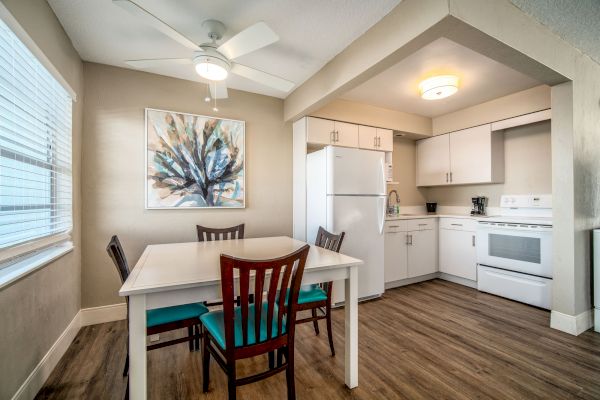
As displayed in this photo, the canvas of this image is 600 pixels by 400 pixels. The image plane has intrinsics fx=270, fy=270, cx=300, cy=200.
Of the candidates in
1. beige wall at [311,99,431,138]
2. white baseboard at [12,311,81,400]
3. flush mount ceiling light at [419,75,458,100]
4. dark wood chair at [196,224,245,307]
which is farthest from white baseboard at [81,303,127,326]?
flush mount ceiling light at [419,75,458,100]

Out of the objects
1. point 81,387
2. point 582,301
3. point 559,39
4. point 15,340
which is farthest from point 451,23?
point 81,387

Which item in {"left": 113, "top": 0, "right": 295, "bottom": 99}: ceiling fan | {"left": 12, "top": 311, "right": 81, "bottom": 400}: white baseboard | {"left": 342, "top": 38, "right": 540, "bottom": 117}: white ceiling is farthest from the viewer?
{"left": 342, "top": 38, "right": 540, "bottom": 117}: white ceiling

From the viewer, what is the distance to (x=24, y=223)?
1.60 m

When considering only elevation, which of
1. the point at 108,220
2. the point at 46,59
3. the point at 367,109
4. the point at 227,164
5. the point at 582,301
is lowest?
the point at 582,301

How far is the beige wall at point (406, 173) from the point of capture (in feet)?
14.7

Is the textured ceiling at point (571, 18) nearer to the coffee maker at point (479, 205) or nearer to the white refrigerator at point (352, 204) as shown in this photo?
the white refrigerator at point (352, 204)

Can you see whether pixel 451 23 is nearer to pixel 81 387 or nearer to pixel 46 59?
pixel 46 59

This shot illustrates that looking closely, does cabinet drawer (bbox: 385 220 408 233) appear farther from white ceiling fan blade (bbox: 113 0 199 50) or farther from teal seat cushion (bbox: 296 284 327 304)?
white ceiling fan blade (bbox: 113 0 199 50)

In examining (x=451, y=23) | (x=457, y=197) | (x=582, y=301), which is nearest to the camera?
(x=451, y=23)

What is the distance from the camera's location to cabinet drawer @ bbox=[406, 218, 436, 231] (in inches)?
145

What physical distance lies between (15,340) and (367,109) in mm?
3857

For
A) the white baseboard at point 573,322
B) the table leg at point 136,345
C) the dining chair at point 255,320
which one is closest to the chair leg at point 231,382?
the dining chair at point 255,320

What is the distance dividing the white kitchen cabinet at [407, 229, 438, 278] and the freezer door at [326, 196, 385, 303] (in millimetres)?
697

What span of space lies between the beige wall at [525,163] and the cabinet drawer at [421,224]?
83 cm
